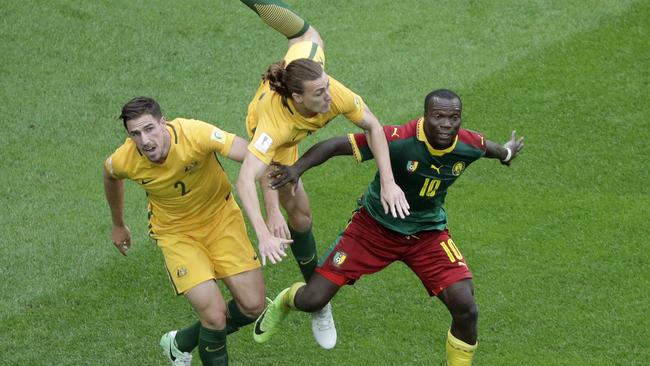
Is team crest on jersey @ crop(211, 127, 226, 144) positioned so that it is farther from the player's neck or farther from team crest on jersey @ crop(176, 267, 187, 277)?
team crest on jersey @ crop(176, 267, 187, 277)

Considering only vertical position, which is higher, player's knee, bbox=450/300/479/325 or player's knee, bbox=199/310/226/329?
player's knee, bbox=450/300/479/325

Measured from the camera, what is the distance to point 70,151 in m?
13.2

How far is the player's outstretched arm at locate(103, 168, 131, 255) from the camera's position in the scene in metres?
9.15

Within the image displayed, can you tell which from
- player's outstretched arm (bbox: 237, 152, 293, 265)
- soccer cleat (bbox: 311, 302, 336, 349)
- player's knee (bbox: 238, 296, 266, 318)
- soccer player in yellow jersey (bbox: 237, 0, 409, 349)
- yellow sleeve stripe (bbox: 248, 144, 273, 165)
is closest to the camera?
player's outstretched arm (bbox: 237, 152, 293, 265)

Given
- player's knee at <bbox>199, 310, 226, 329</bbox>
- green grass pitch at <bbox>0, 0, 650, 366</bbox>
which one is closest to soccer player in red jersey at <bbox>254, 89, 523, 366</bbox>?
player's knee at <bbox>199, 310, 226, 329</bbox>

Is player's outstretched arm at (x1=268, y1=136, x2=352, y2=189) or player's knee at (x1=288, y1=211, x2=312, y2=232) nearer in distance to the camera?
player's outstretched arm at (x1=268, y1=136, x2=352, y2=189)

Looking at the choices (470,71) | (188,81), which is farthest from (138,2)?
(470,71)

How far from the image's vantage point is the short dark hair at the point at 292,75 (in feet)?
28.5

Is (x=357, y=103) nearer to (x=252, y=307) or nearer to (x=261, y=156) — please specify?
(x=261, y=156)

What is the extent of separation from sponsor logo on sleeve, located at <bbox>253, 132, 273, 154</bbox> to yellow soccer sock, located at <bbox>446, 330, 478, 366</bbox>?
2001 millimetres

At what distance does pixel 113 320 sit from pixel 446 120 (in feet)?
11.6

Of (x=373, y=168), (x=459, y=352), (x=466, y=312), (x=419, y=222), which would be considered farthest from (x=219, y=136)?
(x=373, y=168)

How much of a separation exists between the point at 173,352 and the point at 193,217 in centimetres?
113

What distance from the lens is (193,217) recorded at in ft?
30.5
